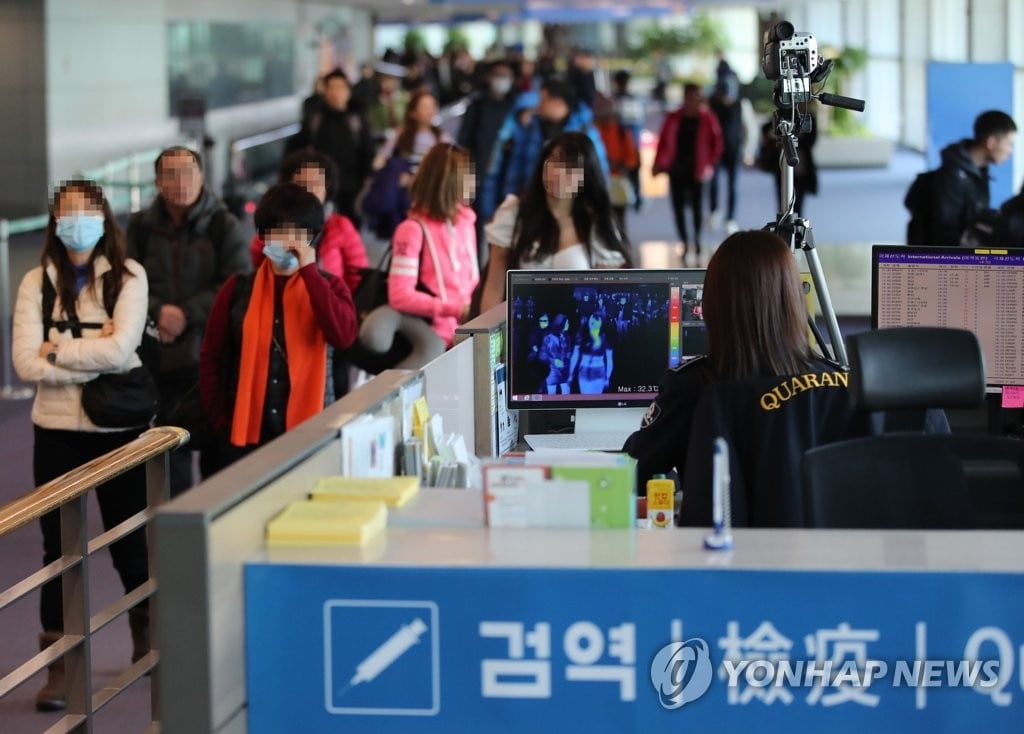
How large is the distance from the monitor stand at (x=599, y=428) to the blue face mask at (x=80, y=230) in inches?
54.7

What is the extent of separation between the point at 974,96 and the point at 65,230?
8819 millimetres

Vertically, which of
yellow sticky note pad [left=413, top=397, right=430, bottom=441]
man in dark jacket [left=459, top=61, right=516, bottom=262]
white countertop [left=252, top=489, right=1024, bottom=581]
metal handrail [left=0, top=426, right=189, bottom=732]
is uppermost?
man in dark jacket [left=459, top=61, right=516, bottom=262]

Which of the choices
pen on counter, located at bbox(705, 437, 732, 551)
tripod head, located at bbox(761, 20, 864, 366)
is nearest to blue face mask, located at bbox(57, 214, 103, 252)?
tripod head, located at bbox(761, 20, 864, 366)

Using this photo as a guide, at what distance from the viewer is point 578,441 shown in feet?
15.1

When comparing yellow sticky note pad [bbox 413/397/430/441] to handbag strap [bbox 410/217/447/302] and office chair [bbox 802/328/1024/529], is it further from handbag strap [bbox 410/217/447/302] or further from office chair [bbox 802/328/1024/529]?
handbag strap [bbox 410/217/447/302]

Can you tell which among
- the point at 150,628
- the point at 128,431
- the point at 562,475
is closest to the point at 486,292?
the point at 128,431

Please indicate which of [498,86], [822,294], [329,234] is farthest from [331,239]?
[498,86]

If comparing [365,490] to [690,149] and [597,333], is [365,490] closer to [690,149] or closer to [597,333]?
[597,333]

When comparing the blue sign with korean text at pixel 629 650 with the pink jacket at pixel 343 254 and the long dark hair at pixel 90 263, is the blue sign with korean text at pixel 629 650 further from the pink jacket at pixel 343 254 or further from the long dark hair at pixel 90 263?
the pink jacket at pixel 343 254

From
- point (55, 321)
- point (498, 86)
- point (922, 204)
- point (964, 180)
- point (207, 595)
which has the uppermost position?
point (498, 86)

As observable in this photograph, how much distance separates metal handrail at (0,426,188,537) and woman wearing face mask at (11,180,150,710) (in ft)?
2.01

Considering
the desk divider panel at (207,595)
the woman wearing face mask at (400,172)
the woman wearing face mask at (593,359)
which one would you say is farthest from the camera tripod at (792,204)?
the woman wearing face mask at (400,172)

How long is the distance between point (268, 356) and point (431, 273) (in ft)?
3.95

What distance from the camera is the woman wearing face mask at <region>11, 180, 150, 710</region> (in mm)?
4871
